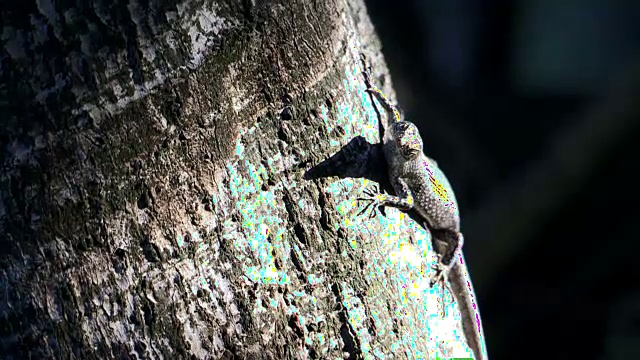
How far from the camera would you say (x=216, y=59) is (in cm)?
145

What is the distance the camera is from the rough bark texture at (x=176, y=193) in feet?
4.46

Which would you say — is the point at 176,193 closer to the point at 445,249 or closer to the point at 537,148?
the point at 445,249

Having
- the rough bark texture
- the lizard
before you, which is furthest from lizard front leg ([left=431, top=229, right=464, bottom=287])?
the rough bark texture

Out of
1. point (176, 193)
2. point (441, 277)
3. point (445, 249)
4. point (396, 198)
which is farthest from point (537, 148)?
point (176, 193)

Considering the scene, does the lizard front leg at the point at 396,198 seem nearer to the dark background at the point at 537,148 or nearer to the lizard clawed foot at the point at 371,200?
the lizard clawed foot at the point at 371,200

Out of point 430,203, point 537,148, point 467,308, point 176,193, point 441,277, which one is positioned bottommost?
point 467,308

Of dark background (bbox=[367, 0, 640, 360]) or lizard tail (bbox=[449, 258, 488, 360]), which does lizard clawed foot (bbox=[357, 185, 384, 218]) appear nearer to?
lizard tail (bbox=[449, 258, 488, 360])

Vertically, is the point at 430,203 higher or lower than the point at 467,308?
higher

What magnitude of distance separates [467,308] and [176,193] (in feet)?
3.55

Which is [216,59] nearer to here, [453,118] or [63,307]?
[63,307]

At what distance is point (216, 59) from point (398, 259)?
610mm

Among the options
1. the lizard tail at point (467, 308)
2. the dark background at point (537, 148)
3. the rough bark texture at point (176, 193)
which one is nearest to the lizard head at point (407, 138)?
the lizard tail at point (467, 308)

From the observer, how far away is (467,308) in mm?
2188

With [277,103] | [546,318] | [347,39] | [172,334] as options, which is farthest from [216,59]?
[546,318]
